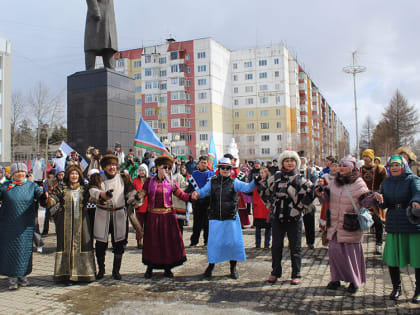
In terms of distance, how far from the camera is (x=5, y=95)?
4181 cm

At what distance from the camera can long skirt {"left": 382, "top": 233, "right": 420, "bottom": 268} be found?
443 cm

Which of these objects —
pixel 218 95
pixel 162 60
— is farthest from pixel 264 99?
pixel 162 60

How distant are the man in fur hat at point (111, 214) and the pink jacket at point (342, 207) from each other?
2940 mm

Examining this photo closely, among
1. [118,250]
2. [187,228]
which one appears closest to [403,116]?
[187,228]

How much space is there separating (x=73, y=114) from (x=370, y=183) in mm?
9253

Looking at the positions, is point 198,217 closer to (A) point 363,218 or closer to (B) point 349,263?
(B) point 349,263

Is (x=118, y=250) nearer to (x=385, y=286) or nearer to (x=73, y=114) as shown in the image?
(x=385, y=286)

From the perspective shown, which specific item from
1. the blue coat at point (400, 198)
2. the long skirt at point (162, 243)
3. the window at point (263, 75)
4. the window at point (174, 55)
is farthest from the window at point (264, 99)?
the blue coat at point (400, 198)

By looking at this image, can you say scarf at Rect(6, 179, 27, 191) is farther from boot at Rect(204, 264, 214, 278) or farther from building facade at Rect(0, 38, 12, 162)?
building facade at Rect(0, 38, 12, 162)

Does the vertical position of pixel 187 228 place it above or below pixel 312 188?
below

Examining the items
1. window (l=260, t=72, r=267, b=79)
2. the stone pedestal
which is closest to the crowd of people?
the stone pedestal

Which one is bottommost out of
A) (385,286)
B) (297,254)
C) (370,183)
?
(385,286)

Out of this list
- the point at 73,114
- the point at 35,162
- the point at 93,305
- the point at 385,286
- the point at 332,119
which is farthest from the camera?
the point at 332,119

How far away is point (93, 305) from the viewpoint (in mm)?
4520
